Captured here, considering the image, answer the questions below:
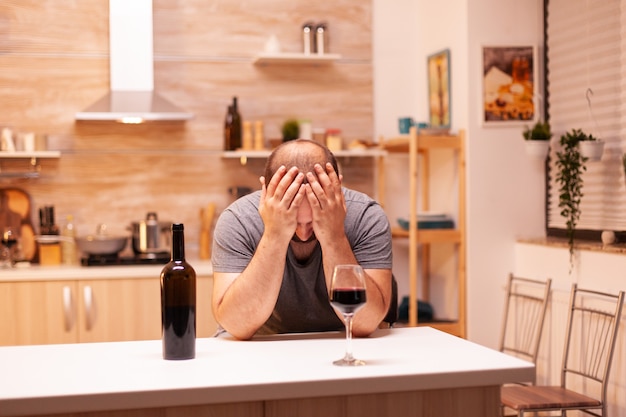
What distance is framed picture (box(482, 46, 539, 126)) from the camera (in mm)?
4273

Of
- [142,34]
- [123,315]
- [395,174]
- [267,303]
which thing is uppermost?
[142,34]

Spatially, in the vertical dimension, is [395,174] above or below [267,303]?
above

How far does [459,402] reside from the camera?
70.9 inches

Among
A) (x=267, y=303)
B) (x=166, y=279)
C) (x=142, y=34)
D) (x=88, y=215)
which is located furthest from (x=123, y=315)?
(x=166, y=279)

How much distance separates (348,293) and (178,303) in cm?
38

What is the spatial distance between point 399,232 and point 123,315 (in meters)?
1.48

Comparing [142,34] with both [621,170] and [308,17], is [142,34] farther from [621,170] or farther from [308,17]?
[621,170]

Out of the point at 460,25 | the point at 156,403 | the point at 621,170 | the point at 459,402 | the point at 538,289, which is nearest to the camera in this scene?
the point at 156,403

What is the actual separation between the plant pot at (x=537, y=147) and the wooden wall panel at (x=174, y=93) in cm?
104

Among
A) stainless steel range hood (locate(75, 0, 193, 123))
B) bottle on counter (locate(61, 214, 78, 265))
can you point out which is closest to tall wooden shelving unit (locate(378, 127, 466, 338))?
stainless steel range hood (locate(75, 0, 193, 123))

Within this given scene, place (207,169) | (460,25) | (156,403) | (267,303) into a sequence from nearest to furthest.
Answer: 1. (156,403)
2. (267,303)
3. (460,25)
4. (207,169)

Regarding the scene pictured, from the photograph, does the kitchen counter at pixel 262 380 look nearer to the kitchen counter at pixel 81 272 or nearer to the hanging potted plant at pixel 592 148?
the hanging potted plant at pixel 592 148

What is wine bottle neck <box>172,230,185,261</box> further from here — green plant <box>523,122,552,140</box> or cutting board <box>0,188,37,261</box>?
cutting board <box>0,188,37,261</box>

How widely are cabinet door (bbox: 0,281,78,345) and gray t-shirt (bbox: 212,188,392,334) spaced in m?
1.96
